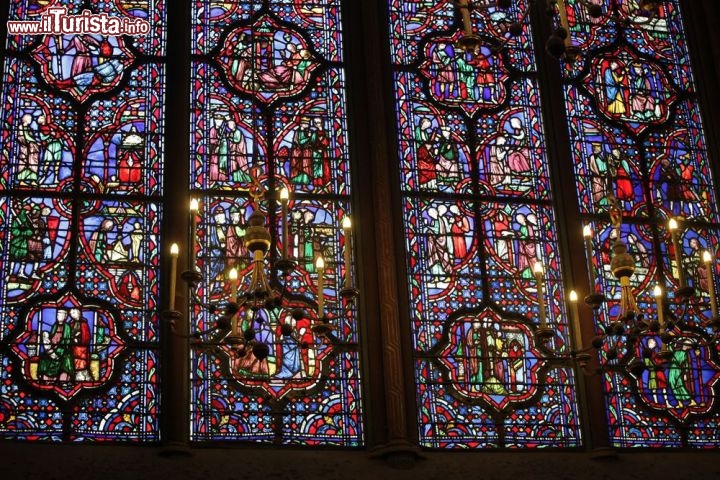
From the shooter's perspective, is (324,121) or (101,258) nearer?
(101,258)

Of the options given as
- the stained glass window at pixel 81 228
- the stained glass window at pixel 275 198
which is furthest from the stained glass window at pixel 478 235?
the stained glass window at pixel 81 228

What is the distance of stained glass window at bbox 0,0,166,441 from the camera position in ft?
37.4

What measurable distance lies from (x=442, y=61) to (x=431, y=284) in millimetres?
2528

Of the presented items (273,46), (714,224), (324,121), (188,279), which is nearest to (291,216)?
(324,121)

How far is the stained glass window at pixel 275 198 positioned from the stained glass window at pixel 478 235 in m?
0.67

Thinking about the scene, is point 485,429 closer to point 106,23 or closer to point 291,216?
point 291,216

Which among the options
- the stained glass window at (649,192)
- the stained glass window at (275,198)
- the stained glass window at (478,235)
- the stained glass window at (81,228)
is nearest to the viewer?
the stained glass window at (81,228)

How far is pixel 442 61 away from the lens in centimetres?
1370

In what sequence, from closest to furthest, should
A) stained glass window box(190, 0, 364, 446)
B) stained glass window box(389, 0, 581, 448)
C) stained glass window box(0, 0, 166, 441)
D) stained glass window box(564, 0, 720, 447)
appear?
stained glass window box(0, 0, 166, 441), stained glass window box(190, 0, 364, 446), stained glass window box(389, 0, 581, 448), stained glass window box(564, 0, 720, 447)

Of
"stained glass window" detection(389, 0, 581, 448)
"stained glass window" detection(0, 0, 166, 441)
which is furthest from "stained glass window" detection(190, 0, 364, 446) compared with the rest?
"stained glass window" detection(389, 0, 581, 448)

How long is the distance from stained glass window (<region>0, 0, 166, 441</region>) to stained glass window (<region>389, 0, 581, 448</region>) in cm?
239

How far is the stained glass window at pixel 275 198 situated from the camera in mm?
11641

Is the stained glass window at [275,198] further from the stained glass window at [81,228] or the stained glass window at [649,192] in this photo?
the stained glass window at [649,192]

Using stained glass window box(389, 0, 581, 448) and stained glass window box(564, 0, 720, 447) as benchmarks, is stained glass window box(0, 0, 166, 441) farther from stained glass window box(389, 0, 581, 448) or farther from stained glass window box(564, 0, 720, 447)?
Result: stained glass window box(564, 0, 720, 447)
